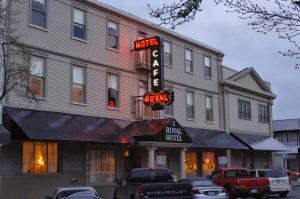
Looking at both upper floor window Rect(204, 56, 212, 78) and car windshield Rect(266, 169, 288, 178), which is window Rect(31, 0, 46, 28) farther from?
upper floor window Rect(204, 56, 212, 78)

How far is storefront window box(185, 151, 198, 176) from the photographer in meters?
36.0

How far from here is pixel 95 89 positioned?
92.4ft

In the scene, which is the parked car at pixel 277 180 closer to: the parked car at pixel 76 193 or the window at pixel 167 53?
the window at pixel 167 53

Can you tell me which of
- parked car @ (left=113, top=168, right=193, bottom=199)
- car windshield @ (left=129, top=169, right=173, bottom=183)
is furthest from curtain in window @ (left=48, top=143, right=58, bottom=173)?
car windshield @ (left=129, top=169, right=173, bottom=183)

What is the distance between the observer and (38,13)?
25.3 meters

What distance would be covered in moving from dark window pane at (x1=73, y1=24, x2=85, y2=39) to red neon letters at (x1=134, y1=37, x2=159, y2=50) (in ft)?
12.1

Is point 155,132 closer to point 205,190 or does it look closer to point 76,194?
point 205,190

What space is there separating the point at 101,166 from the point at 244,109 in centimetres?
1893

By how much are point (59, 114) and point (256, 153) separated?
24555 mm

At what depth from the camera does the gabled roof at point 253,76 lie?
140ft

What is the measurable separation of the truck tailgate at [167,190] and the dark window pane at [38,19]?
10.3 meters

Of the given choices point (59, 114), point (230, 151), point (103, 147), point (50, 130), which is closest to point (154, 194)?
point (50, 130)

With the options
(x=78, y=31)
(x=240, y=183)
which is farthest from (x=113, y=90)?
(x=240, y=183)

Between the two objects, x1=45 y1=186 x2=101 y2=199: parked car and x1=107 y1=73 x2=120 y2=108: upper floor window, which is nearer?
x1=45 y1=186 x2=101 y2=199: parked car
